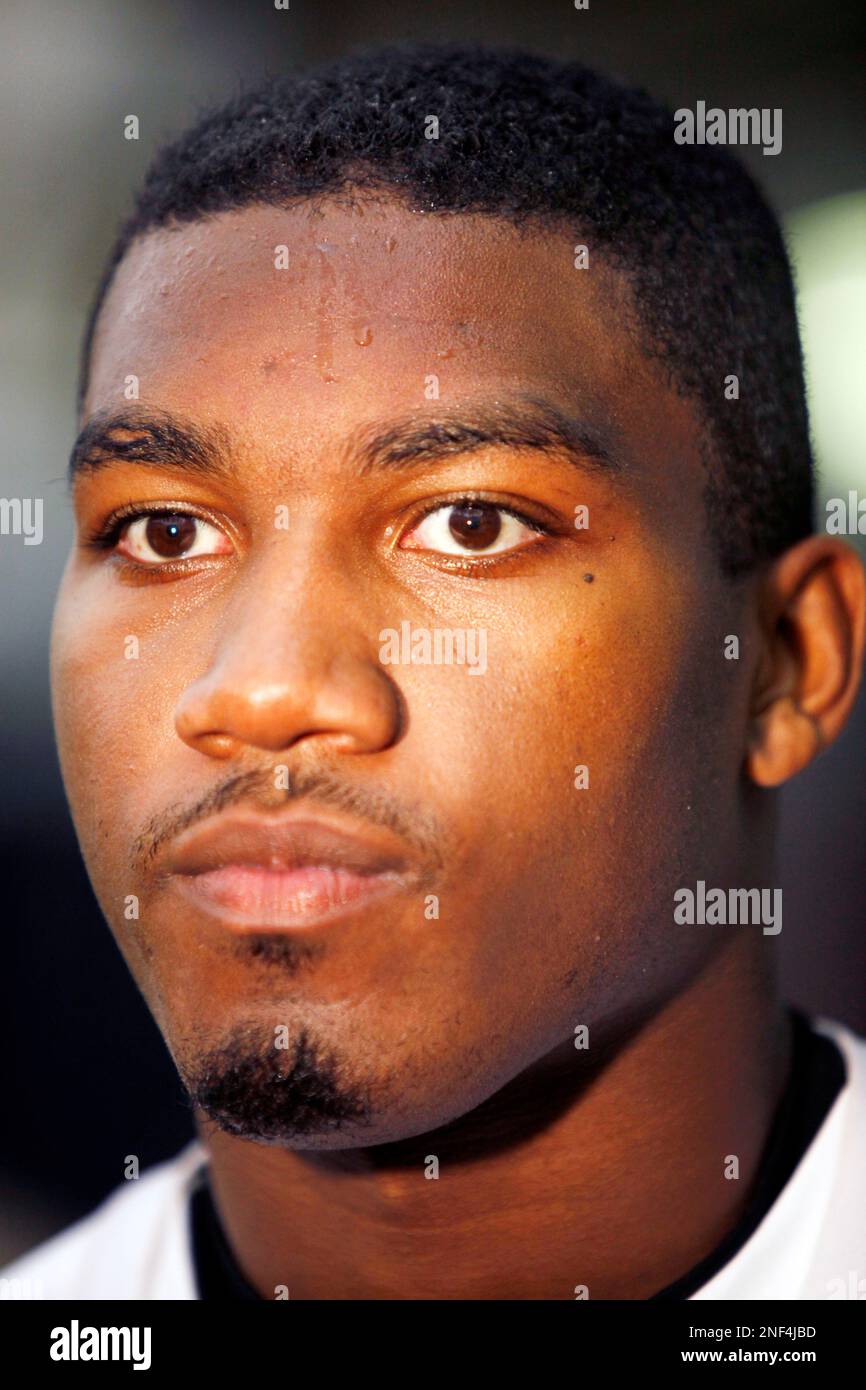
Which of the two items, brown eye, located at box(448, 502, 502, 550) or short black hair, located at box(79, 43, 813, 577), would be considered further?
short black hair, located at box(79, 43, 813, 577)

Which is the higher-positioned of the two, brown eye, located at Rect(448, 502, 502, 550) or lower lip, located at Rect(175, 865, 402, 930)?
brown eye, located at Rect(448, 502, 502, 550)

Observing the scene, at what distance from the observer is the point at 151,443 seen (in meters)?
1.92

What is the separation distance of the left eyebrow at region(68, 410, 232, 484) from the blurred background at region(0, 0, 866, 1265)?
5.94 ft

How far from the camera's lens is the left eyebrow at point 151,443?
6.09 ft

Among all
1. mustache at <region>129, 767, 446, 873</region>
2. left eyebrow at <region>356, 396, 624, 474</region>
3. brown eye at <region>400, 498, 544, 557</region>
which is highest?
left eyebrow at <region>356, 396, 624, 474</region>

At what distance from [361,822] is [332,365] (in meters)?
0.64

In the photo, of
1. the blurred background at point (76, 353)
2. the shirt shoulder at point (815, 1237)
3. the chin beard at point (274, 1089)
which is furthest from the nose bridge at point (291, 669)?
the blurred background at point (76, 353)

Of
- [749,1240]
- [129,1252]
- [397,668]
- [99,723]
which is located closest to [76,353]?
[99,723]

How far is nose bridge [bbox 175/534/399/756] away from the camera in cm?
169

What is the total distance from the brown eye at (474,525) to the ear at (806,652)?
0.56 metres

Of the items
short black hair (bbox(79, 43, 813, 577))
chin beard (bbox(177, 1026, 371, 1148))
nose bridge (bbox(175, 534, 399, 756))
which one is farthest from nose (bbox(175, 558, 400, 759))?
short black hair (bbox(79, 43, 813, 577))

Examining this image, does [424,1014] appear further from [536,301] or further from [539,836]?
[536,301]

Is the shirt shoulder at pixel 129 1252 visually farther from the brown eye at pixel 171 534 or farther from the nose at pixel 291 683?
the brown eye at pixel 171 534

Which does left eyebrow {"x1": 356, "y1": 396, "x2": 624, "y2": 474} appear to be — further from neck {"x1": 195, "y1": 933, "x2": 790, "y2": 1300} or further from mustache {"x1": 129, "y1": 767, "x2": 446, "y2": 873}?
neck {"x1": 195, "y1": 933, "x2": 790, "y2": 1300}
